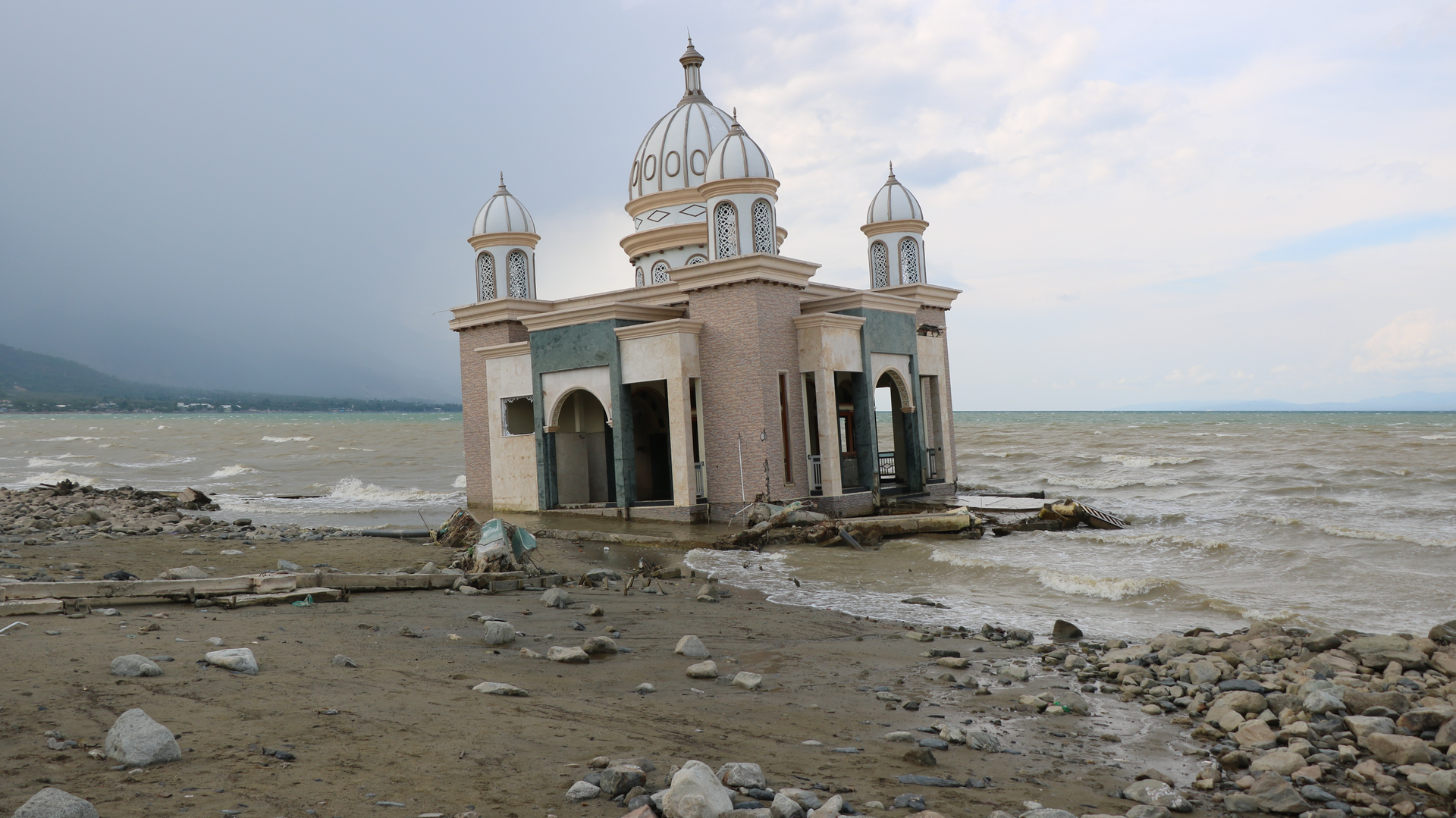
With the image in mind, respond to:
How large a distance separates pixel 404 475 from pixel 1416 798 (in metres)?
36.9

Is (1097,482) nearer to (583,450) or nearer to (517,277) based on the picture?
(583,450)

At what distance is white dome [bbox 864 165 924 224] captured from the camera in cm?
2684

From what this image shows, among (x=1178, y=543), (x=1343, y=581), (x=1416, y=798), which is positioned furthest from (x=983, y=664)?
(x=1178, y=543)

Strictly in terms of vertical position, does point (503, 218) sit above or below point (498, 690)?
above

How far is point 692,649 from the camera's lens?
788 centimetres

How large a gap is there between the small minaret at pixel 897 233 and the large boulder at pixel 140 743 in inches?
959

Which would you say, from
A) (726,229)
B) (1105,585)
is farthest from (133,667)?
(726,229)

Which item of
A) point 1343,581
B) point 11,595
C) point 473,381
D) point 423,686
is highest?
point 473,381

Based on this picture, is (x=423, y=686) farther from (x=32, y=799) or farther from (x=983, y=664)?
(x=983, y=664)

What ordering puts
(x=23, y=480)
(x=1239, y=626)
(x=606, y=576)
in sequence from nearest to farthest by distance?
1. (x=1239, y=626)
2. (x=606, y=576)
3. (x=23, y=480)

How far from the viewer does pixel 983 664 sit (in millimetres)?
8117

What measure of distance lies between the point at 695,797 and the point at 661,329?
56.7 feet

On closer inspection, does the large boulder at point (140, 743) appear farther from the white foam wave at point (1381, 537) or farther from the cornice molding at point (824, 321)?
the white foam wave at point (1381, 537)

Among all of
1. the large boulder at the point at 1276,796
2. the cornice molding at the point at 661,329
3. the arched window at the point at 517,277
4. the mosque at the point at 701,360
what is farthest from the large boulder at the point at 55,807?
the arched window at the point at 517,277
